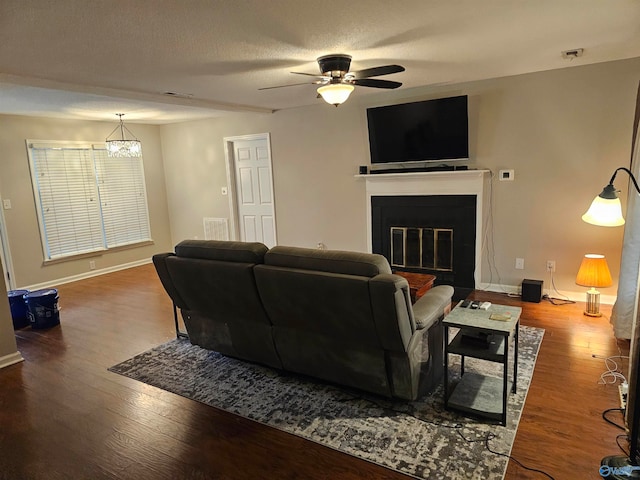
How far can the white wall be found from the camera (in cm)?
397

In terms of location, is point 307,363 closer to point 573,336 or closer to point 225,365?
point 225,365

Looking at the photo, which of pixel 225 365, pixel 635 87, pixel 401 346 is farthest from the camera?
pixel 635 87

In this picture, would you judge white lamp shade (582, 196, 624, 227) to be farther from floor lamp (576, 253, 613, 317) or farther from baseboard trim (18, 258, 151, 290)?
baseboard trim (18, 258, 151, 290)

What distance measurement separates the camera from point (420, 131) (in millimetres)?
4789

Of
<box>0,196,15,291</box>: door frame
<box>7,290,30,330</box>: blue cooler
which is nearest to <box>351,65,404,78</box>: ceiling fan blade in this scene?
<box>7,290,30,330</box>: blue cooler

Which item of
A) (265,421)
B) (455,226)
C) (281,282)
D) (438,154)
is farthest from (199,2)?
(455,226)

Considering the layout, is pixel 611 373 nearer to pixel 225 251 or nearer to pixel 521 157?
pixel 521 157

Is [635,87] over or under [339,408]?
over

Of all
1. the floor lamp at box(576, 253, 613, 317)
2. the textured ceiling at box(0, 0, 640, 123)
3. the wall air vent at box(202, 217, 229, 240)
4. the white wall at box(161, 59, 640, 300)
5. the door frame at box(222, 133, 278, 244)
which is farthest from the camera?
the wall air vent at box(202, 217, 229, 240)

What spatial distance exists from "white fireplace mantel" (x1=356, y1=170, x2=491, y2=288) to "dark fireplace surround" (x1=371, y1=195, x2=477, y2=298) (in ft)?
0.16

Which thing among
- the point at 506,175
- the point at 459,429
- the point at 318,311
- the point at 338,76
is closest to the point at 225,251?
the point at 318,311

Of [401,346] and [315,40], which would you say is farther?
[315,40]

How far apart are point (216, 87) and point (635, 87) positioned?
4.02 meters

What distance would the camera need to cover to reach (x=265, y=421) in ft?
8.08
